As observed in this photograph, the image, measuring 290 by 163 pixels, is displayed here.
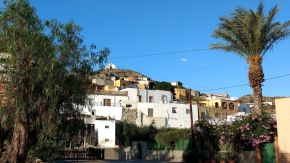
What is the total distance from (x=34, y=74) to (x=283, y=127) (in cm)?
1256

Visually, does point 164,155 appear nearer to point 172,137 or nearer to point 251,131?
point 172,137

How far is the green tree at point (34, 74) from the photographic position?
1866cm

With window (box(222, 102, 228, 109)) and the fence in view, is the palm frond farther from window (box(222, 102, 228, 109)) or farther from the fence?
window (box(222, 102, 228, 109))

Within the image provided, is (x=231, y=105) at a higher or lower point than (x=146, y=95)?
lower

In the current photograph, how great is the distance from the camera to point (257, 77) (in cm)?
3122

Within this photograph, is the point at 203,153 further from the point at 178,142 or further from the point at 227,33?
the point at 178,142

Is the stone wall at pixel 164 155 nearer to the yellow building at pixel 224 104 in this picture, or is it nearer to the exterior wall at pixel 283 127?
the exterior wall at pixel 283 127

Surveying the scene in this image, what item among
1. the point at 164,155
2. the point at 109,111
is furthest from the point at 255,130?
the point at 109,111

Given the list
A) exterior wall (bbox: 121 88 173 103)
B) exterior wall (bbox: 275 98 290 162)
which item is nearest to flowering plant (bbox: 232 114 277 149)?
exterior wall (bbox: 275 98 290 162)

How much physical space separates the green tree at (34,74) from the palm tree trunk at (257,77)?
14970mm

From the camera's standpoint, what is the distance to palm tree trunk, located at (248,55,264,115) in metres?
31.2

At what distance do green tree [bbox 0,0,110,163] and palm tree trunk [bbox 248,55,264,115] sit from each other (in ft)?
49.1

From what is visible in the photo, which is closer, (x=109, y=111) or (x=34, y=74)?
(x=34, y=74)

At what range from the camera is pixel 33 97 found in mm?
19000
